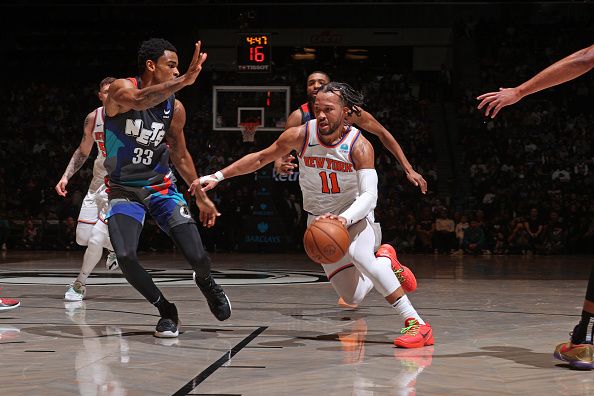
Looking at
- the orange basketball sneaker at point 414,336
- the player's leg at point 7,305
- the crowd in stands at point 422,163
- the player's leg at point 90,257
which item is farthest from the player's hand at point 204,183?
the crowd in stands at point 422,163

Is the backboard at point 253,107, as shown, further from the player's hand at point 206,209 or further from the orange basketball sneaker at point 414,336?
the orange basketball sneaker at point 414,336

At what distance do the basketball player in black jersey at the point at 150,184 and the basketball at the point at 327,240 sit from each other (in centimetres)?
79

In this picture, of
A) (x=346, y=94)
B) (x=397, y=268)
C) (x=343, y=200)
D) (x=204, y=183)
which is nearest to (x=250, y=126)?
(x=343, y=200)

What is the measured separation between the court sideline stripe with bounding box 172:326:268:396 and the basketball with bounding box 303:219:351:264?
722 mm

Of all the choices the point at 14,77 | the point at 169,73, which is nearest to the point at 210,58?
the point at 14,77

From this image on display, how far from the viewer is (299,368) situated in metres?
4.55

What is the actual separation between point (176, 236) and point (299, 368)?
1621mm

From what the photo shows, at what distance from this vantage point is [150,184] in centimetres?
587

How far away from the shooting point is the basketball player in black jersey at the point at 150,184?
5.70 m

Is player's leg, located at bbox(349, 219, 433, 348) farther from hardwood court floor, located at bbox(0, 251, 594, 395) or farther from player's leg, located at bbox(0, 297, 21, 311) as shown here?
player's leg, located at bbox(0, 297, 21, 311)

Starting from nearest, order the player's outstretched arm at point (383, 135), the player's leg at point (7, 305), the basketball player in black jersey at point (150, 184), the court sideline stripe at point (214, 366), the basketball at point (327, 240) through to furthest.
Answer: the court sideline stripe at point (214, 366), the basketball at point (327, 240), the basketball player in black jersey at point (150, 184), the player's leg at point (7, 305), the player's outstretched arm at point (383, 135)

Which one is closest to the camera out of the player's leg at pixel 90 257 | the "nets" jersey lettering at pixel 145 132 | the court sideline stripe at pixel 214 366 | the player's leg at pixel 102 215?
the court sideline stripe at pixel 214 366

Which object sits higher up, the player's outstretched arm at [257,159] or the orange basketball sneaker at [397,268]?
the player's outstretched arm at [257,159]

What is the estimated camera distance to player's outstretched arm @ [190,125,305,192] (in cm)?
561
